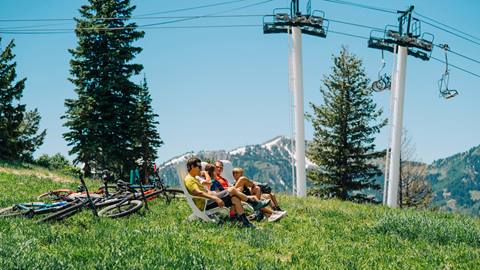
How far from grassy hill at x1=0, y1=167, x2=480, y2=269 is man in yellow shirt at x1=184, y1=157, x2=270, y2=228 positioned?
601 millimetres

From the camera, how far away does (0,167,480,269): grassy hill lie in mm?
6809

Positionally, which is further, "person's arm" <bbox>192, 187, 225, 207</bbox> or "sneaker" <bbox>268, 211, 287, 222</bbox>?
"sneaker" <bbox>268, 211, 287, 222</bbox>

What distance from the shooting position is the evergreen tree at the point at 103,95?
119 feet

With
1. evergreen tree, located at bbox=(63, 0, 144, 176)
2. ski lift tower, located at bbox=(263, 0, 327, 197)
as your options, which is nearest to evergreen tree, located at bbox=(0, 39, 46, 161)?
evergreen tree, located at bbox=(63, 0, 144, 176)

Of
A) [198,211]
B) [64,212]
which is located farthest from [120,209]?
[198,211]

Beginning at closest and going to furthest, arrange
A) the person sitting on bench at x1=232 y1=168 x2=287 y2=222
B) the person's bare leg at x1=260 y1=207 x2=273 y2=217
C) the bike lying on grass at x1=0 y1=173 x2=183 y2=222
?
the bike lying on grass at x1=0 y1=173 x2=183 y2=222 < the person sitting on bench at x1=232 y1=168 x2=287 y2=222 < the person's bare leg at x1=260 y1=207 x2=273 y2=217

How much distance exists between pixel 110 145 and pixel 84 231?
27215 millimetres

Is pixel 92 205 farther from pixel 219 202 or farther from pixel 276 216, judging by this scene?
pixel 276 216

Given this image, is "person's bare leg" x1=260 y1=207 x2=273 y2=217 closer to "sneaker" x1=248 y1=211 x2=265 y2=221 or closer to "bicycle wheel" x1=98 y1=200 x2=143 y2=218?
"sneaker" x1=248 y1=211 x2=265 y2=221

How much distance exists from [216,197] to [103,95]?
27.8m

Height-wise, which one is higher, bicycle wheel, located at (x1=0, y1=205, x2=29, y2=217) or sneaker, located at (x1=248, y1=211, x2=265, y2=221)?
bicycle wheel, located at (x1=0, y1=205, x2=29, y2=217)

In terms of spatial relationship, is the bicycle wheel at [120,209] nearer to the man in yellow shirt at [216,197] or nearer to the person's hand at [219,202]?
the man in yellow shirt at [216,197]

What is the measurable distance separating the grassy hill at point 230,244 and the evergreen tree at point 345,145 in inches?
1252

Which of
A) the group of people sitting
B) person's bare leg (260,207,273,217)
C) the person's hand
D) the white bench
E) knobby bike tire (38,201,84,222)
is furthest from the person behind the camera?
person's bare leg (260,207,273,217)
